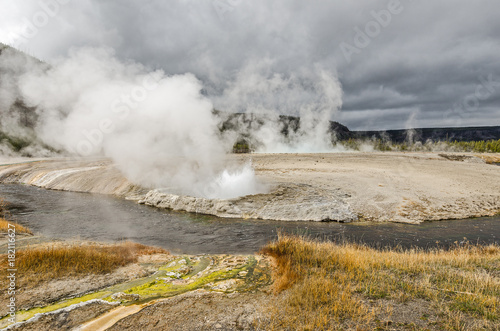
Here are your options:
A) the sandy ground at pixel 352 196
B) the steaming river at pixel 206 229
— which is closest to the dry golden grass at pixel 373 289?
the steaming river at pixel 206 229

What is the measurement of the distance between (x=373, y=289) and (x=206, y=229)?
10686 mm

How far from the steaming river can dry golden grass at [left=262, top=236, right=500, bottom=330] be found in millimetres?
4308

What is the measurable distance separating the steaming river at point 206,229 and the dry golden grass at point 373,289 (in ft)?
14.1

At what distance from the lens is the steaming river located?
44.7 ft

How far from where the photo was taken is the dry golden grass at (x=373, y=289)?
543cm

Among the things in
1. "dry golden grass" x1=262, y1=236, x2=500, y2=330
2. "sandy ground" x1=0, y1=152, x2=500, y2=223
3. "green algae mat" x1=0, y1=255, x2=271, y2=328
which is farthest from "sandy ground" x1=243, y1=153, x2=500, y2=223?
"green algae mat" x1=0, y1=255, x2=271, y2=328

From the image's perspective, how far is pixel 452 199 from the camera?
819 inches

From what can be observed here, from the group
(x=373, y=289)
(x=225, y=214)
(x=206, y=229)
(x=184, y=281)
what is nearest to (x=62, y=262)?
(x=184, y=281)

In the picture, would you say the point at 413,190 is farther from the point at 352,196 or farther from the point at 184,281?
the point at 184,281

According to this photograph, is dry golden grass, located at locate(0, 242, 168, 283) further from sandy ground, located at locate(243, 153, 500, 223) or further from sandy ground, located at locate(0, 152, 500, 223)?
sandy ground, located at locate(243, 153, 500, 223)

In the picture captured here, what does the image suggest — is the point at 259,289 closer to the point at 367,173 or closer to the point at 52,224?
the point at 52,224

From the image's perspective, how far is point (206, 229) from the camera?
621 inches

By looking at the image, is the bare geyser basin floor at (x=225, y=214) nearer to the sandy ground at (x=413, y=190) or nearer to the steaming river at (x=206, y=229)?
the sandy ground at (x=413, y=190)

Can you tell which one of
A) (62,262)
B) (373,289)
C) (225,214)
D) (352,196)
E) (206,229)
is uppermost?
(62,262)
